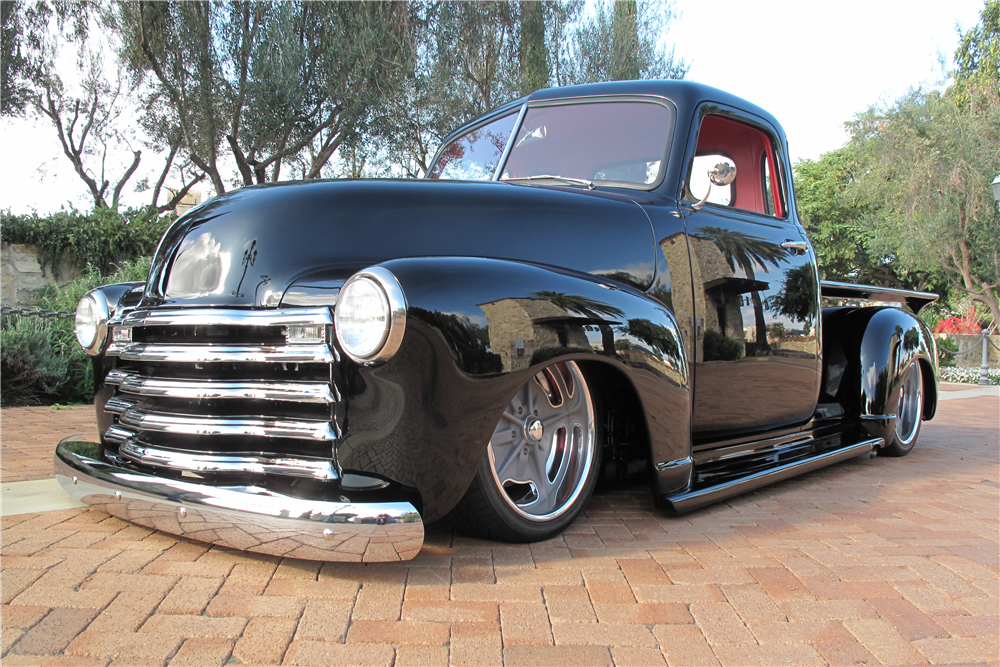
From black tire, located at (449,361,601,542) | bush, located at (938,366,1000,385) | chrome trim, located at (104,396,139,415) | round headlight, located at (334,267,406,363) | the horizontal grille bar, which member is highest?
round headlight, located at (334,267,406,363)

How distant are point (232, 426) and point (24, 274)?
8939mm

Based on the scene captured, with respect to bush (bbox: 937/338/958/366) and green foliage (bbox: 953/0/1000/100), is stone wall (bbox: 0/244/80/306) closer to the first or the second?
bush (bbox: 937/338/958/366)

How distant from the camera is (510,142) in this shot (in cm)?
354

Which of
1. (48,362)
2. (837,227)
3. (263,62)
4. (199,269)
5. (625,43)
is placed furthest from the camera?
(837,227)

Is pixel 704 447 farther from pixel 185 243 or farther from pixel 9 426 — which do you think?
pixel 9 426

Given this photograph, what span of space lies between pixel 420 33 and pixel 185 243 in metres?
11.1

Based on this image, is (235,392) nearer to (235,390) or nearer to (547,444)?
(235,390)

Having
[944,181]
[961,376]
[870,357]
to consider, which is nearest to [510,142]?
[870,357]

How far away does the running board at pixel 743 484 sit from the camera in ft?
8.91

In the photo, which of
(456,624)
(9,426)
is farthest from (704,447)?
(9,426)

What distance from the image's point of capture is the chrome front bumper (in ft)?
6.04

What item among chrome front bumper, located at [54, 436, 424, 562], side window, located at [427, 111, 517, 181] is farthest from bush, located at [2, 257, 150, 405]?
chrome front bumper, located at [54, 436, 424, 562]

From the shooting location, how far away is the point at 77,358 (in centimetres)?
662

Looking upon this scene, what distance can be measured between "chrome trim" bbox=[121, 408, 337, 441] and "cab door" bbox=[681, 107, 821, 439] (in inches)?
70.2
